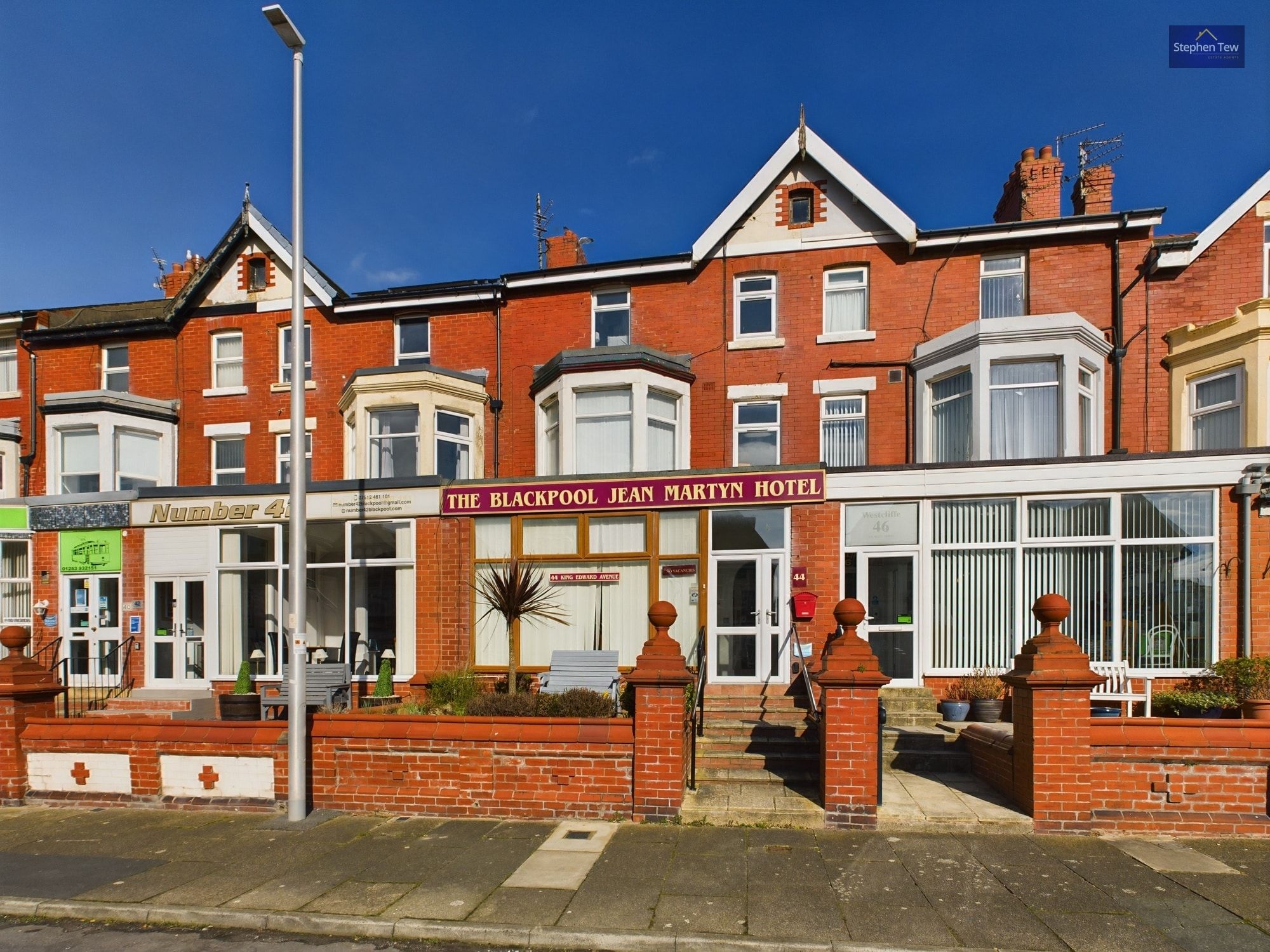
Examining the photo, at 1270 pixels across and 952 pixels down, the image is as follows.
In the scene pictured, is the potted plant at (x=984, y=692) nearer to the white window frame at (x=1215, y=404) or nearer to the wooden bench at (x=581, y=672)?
the wooden bench at (x=581, y=672)

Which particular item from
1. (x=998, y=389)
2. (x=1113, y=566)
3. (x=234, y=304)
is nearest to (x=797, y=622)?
(x=1113, y=566)

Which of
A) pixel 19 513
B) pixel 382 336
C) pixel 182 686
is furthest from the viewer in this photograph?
pixel 382 336

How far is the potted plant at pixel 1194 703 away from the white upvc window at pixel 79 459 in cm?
2036

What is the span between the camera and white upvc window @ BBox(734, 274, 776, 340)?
1526 cm

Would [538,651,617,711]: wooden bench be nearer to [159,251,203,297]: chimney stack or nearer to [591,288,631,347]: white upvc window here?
[591,288,631,347]: white upvc window

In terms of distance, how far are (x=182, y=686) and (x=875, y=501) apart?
13247 millimetres

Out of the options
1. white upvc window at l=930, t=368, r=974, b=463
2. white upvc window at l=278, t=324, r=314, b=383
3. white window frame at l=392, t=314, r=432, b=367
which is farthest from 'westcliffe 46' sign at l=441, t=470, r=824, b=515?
white upvc window at l=278, t=324, r=314, b=383

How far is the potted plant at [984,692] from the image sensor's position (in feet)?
34.3

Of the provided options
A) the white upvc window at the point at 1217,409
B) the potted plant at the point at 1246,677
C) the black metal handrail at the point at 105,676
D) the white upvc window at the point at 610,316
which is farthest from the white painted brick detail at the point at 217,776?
the white upvc window at the point at 1217,409

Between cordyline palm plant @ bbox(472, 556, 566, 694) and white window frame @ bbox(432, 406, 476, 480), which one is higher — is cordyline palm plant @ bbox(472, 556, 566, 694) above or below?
below

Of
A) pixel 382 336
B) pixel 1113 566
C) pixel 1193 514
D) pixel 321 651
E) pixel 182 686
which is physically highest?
pixel 382 336

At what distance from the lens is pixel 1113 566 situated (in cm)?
1111

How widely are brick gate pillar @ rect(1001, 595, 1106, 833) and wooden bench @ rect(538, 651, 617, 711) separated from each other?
5.49 meters

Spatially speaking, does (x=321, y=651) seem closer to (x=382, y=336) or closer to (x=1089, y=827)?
(x=382, y=336)
